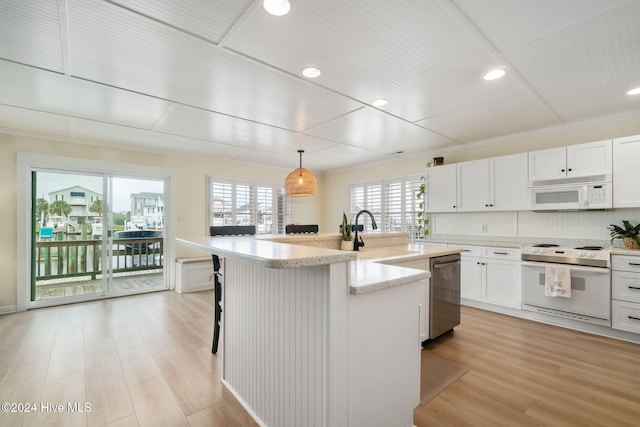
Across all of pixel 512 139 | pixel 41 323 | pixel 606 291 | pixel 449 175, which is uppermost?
pixel 512 139

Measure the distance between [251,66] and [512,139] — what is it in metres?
3.79

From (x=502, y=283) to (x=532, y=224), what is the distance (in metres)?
0.97

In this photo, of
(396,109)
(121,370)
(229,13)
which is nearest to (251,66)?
(229,13)

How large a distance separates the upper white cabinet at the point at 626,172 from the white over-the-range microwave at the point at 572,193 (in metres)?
0.06

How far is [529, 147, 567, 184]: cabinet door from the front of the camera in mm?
3445

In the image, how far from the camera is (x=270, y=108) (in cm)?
306

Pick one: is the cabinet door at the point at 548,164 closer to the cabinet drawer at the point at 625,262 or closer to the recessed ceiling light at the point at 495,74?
the cabinet drawer at the point at 625,262

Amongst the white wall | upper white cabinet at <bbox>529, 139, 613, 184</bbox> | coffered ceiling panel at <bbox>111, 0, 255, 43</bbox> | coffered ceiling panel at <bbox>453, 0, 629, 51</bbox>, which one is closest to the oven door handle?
the white wall

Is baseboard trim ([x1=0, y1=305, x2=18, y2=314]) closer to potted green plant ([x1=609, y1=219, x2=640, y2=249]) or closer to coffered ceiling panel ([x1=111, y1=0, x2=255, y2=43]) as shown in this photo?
coffered ceiling panel ([x1=111, y1=0, x2=255, y2=43])

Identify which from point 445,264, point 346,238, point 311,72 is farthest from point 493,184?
point 311,72

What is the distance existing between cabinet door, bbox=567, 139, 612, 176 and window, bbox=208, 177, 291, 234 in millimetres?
4963

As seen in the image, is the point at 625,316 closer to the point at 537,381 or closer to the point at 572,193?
the point at 572,193

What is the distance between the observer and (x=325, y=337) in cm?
124

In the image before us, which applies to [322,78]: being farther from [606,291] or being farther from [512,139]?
[606,291]
